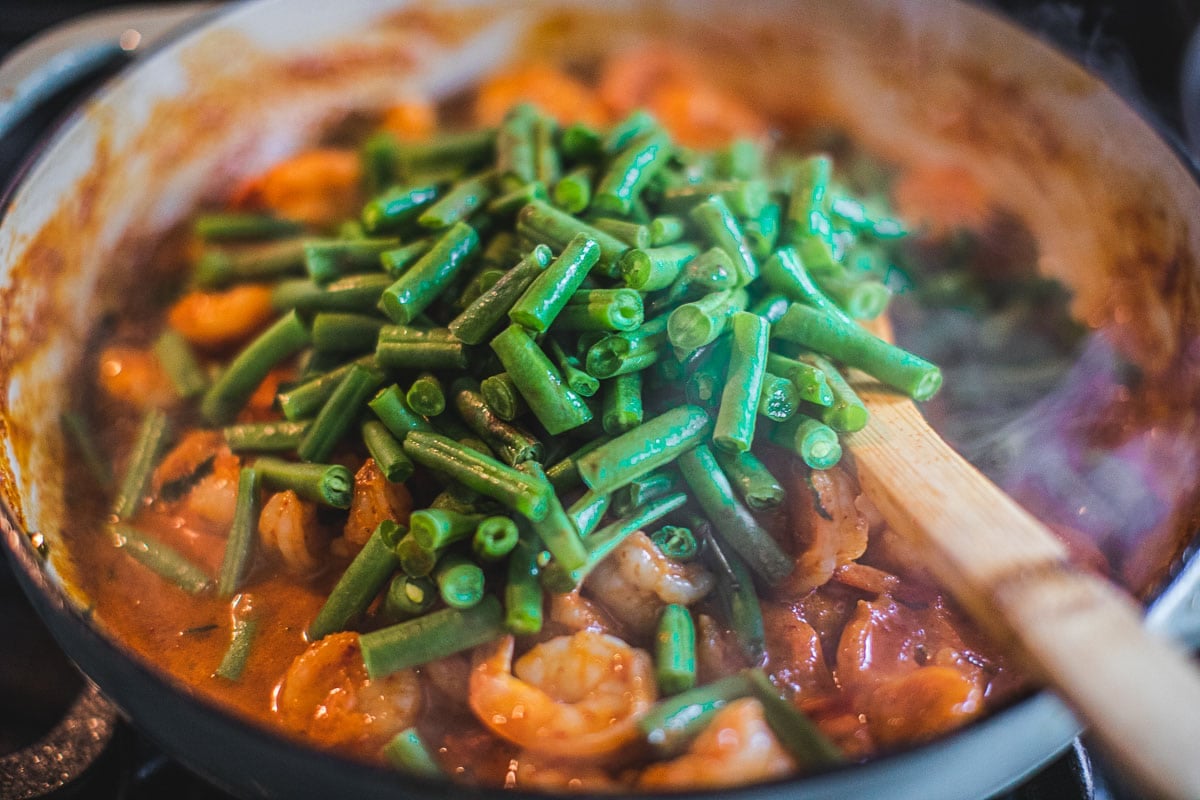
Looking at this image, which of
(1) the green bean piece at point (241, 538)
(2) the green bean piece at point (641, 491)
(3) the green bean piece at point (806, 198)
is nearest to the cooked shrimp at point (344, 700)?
(1) the green bean piece at point (241, 538)

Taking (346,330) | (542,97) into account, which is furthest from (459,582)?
(542,97)

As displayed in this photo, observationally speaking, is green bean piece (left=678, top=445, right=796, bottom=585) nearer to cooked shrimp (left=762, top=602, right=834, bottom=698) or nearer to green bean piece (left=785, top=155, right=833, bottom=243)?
cooked shrimp (left=762, top=602, right=834, bottom=698)

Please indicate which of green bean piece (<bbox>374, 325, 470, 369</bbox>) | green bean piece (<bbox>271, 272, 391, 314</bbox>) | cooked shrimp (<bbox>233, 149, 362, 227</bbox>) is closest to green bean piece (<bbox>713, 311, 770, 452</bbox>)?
green bean piece (<bbox>374, 325, 470, 369</bbox>)

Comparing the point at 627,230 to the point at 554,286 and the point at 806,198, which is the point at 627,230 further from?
the point at 806,198

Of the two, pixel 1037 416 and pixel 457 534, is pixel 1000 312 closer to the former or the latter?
pixel 1037 416

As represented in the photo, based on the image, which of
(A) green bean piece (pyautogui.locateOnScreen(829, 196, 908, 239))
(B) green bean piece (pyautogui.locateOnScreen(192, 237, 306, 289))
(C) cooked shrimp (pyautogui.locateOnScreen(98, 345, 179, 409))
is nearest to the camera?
(A) green bean piece (pyautogui.locateOnScreen(829, 196, 908, 239))
